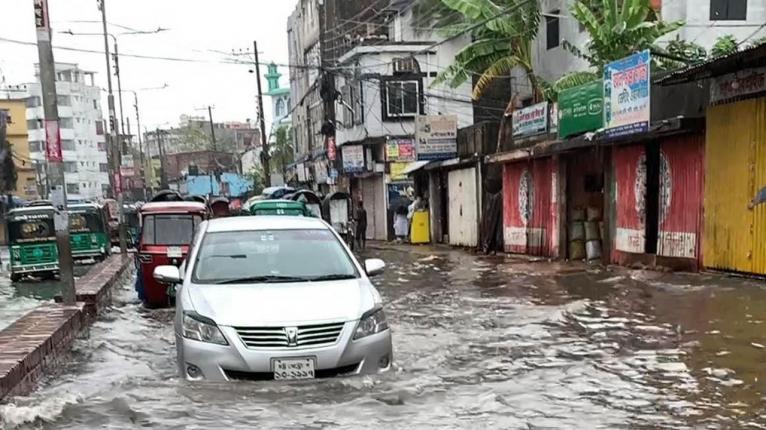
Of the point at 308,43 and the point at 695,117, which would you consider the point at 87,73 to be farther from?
the point at 695,117

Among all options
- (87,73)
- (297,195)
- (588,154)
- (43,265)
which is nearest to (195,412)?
(588,154)

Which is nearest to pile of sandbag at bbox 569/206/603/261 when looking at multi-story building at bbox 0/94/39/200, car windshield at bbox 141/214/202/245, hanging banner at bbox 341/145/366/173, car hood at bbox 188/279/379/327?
car windshield at bbox 141/214/202/245

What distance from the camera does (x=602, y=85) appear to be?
15.1 metres

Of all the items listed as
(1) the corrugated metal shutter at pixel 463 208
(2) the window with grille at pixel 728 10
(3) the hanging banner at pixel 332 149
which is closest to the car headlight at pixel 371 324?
(1) the corrugated metal shutter at pixel 463 208

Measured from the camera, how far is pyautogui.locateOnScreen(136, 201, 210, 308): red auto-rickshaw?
13031 mm

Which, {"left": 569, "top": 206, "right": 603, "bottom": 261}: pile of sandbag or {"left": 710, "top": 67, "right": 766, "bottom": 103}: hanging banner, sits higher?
{"left": 710, "top": 67, "right": 766, "bottom": 103}: hanging banner

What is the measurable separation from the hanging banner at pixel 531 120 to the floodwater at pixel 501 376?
733 cm

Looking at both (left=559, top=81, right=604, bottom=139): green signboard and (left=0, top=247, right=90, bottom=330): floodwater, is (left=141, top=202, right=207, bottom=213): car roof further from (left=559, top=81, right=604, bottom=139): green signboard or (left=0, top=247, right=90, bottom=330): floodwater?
(left=559, top=81, right=604, bottom=139): green signboard

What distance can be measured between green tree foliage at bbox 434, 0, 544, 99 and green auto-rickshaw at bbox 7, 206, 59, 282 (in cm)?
1305

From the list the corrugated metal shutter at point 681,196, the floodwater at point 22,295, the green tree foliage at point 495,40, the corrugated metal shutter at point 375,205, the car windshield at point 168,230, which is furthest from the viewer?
the corrugated metal shutter at point 375,205

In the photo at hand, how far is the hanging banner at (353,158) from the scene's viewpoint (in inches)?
1357

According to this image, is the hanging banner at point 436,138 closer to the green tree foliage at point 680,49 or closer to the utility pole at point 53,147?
the green tree foliage at point 680,49

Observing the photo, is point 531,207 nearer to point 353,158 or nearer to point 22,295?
point 22,295

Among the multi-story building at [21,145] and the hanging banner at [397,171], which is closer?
the hanging banner at [397,171]
